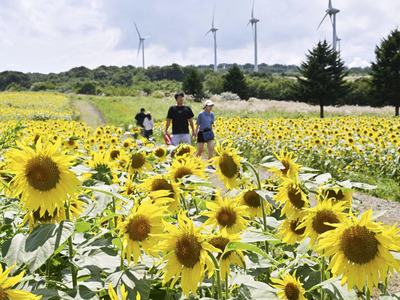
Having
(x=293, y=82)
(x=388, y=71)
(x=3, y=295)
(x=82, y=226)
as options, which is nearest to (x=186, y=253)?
(x=82, y=226)

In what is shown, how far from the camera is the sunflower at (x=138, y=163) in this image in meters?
2.56

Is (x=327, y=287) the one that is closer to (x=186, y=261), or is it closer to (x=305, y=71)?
(x=186, y=261)

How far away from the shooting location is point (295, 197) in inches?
66.6

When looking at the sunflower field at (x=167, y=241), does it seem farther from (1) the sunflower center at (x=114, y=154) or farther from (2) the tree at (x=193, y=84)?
(2) the tree at (x=193, y=84)

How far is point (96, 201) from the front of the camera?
1.53 metres

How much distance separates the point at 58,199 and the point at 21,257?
0.24 m

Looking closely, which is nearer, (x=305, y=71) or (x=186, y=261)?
(x=186, y=261)

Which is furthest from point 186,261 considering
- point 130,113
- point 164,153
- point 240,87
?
point 240,87

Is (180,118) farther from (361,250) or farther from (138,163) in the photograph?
(361,250)

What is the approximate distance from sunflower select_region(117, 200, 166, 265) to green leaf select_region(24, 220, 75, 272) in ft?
0.65

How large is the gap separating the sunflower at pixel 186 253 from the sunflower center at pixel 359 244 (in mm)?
459

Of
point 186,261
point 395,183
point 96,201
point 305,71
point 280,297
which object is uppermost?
point 305,71

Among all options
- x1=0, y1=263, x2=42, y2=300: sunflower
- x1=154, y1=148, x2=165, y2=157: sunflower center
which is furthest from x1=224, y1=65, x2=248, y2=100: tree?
x1=0, y1=263, x2=42, y2=300: sunflower

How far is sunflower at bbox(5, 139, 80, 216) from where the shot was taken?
1.34 meters
